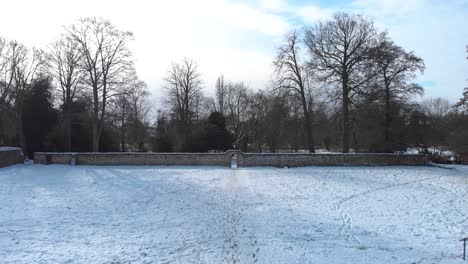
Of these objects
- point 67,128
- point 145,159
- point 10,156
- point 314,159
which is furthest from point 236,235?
point 67,128

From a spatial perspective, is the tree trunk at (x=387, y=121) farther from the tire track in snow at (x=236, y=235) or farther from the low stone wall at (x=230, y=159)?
the tire track in snow at (x=236, y=235)

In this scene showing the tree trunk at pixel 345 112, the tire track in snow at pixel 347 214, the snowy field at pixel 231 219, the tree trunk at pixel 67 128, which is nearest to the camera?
the snowy field at pixel 231 219

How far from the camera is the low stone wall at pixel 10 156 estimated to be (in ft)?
82.0

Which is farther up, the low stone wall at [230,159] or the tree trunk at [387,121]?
the tree trunk at [387,121]

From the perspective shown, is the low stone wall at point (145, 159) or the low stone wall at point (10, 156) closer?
the low stone wall at point (10, 156)

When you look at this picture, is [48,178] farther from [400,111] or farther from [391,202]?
[400,111]

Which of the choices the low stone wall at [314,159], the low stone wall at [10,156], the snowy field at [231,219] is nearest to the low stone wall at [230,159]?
the low stone wall at [314,159]

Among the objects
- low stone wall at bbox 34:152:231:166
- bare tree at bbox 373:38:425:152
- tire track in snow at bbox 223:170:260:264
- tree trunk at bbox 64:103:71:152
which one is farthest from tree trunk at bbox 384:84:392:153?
tree trunk at bbox 64:103:71:152

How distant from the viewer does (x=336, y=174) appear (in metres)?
21.9

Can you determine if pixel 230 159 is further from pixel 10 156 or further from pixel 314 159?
pixel 10 156

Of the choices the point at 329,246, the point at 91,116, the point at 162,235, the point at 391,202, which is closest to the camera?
the point at 329,246

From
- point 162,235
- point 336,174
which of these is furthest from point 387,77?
point 162,235

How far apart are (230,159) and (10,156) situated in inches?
599

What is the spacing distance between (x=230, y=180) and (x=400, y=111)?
711 inches
